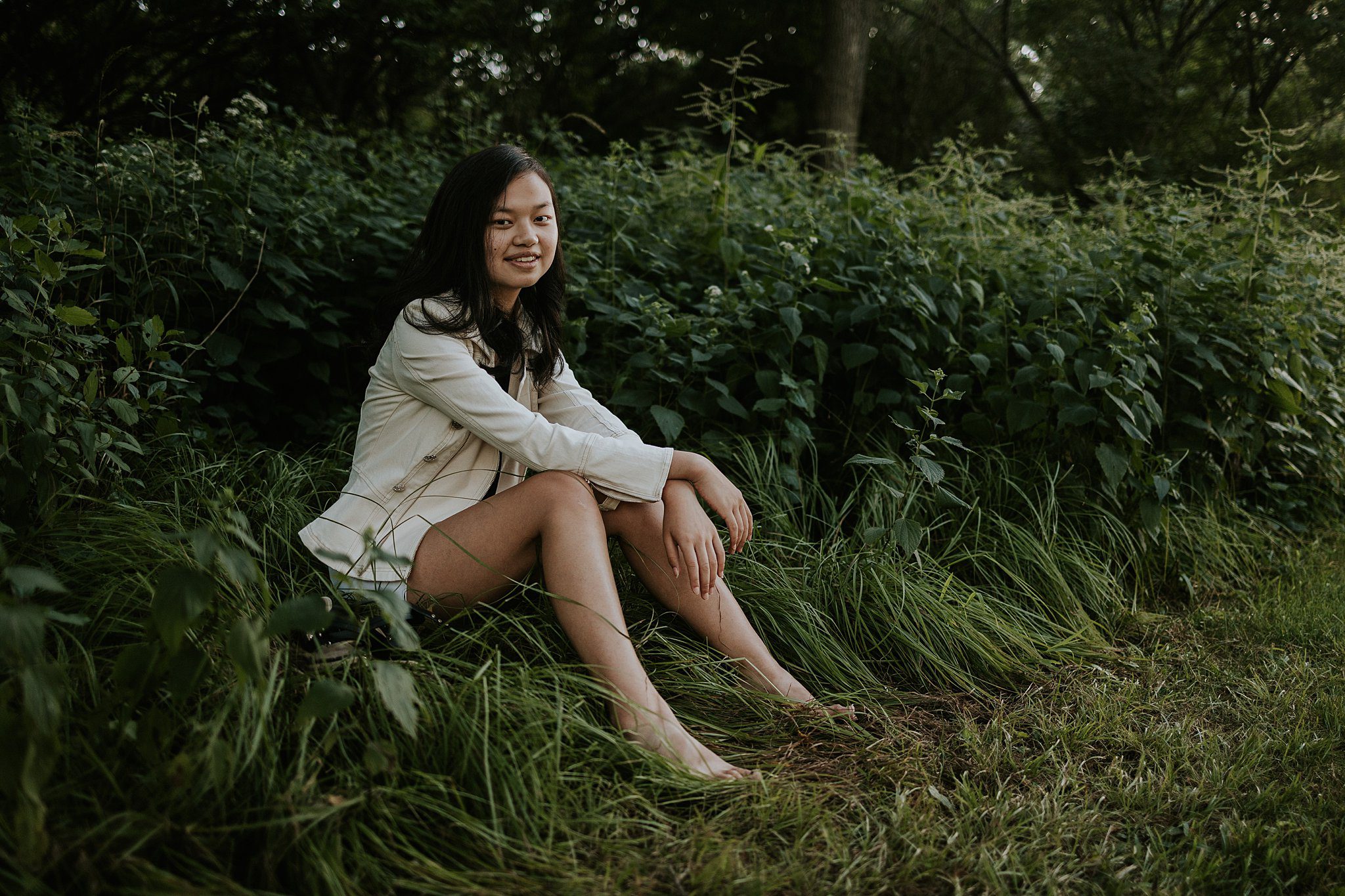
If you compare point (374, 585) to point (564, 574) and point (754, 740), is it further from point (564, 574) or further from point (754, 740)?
point (754, 740)

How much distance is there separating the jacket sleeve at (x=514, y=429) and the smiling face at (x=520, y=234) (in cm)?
27

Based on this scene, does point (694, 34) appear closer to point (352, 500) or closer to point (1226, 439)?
point (1226, 439)

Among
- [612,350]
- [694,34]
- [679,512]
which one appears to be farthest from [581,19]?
[679,512]

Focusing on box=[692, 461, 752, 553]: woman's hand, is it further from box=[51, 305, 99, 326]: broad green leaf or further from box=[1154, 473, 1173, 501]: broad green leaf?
box=[1154, 473, 1173, 501]: broad green leaf

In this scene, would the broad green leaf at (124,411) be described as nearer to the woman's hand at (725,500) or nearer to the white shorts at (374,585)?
the white shorts at (374,585)

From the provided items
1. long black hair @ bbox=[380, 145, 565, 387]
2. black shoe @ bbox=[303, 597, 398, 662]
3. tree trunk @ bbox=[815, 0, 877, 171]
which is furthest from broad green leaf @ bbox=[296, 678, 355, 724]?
tree trunk @ bbox=[815, 0, 877, 171]

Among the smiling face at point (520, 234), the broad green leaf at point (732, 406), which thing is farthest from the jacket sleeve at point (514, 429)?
the broad green leaf at point (732, 406)

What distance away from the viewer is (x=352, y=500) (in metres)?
2.14

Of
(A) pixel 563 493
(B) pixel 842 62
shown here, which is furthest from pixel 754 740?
(B) pixel 842 62

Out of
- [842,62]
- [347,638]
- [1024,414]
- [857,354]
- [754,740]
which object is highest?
[842,62]

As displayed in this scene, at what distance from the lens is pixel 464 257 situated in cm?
231

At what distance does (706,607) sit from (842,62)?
20.1 ft

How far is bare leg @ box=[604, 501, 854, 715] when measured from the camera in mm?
2238

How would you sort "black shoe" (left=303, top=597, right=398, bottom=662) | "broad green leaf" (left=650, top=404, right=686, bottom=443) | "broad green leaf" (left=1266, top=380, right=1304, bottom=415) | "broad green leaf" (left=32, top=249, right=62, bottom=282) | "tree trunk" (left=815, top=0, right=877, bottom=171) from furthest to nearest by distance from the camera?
"tree trunk" (left=815, top=0, right=877, bottom=171) → "broad green leaf" (left=1266, top=380, right=1304, bottom=415) → "broad green leaf" (left=650, top=404, right=686, bottom=443) → "broad green leaf" (left=32, top=249, right=62, bottom=282) → "black shoe" (left=303, top=597, right=398, bottom=662)
